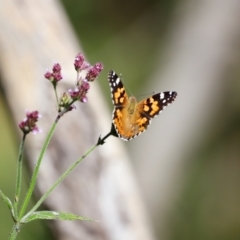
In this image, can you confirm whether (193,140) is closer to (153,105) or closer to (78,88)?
(153,105)

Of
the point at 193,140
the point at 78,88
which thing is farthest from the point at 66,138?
the point at 193,140

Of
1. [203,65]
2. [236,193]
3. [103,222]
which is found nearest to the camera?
[103,222]

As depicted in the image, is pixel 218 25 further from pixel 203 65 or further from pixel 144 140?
pixel 144 140

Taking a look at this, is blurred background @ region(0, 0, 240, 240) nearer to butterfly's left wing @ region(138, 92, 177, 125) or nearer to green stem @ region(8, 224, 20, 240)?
butterfly's left wing @ region(138, 92, 177, 125)

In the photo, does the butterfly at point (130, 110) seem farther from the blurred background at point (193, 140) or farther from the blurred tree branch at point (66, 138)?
the blurred background at point (193, 140)

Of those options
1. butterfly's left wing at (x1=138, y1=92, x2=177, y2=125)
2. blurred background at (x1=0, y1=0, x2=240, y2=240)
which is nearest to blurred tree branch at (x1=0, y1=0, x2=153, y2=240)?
butterfly's left wing at (x1=138, y1=92, x2=177, y2=125)

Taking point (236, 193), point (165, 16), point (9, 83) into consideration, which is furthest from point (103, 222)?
point (165, 16)
